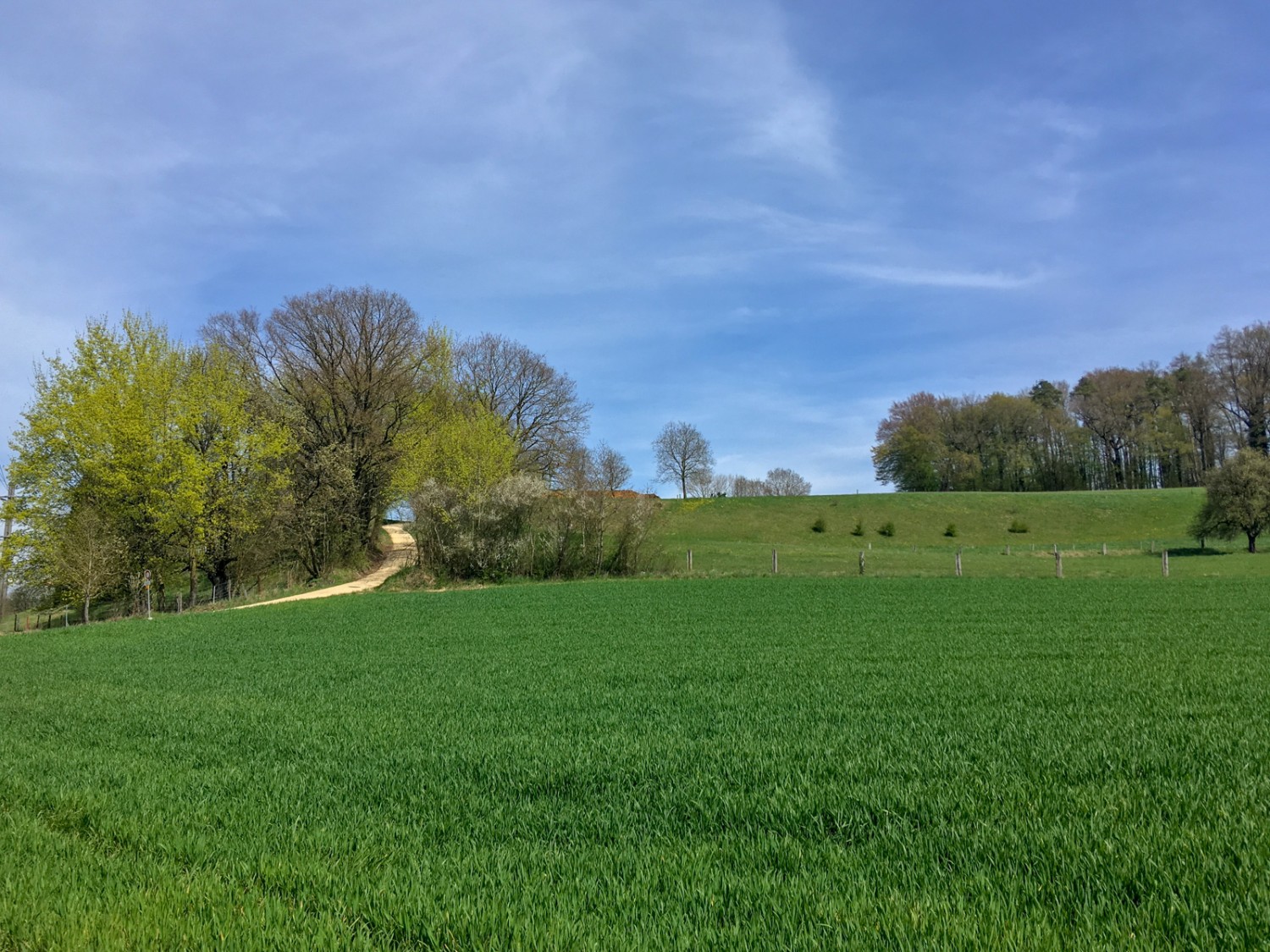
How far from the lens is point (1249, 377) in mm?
71750

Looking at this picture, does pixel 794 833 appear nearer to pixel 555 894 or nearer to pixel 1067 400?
pixel 555 894

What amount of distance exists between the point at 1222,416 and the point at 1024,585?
71.1 meters

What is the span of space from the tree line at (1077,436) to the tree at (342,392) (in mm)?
68116

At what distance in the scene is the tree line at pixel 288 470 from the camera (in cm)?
2823

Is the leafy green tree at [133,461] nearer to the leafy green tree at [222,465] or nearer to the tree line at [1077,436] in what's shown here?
the leafy green tree at [222,465]

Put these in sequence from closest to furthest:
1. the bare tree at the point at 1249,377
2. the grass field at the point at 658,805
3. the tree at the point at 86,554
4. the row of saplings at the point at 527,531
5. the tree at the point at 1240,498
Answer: the grass field at the point at 658,805 → the tree at the point at 86,554 → the row of saplings at the point at 527,531 → the tree at the point at 1240,498 → the bare tree at the point at 1249,377

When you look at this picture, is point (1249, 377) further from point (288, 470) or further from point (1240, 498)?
point (288, 470)

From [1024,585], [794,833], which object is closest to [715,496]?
[1024,585]

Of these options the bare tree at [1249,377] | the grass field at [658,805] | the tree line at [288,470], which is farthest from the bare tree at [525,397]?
the bare tree at [1249,377]

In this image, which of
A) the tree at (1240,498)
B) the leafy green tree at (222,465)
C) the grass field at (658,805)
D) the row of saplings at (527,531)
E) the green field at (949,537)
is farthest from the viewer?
the tree at (1240,498)

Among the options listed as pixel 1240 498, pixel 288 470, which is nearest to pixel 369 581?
pixel 288 470

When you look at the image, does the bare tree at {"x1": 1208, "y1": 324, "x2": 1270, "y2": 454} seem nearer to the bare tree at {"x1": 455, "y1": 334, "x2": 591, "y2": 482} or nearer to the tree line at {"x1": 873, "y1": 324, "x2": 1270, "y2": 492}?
the tree line at {"x1": 873, "y1": 324, "x2": 1270, "y2": 492}

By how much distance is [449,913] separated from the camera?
340 centimetres

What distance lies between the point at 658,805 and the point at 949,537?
6163 cm
